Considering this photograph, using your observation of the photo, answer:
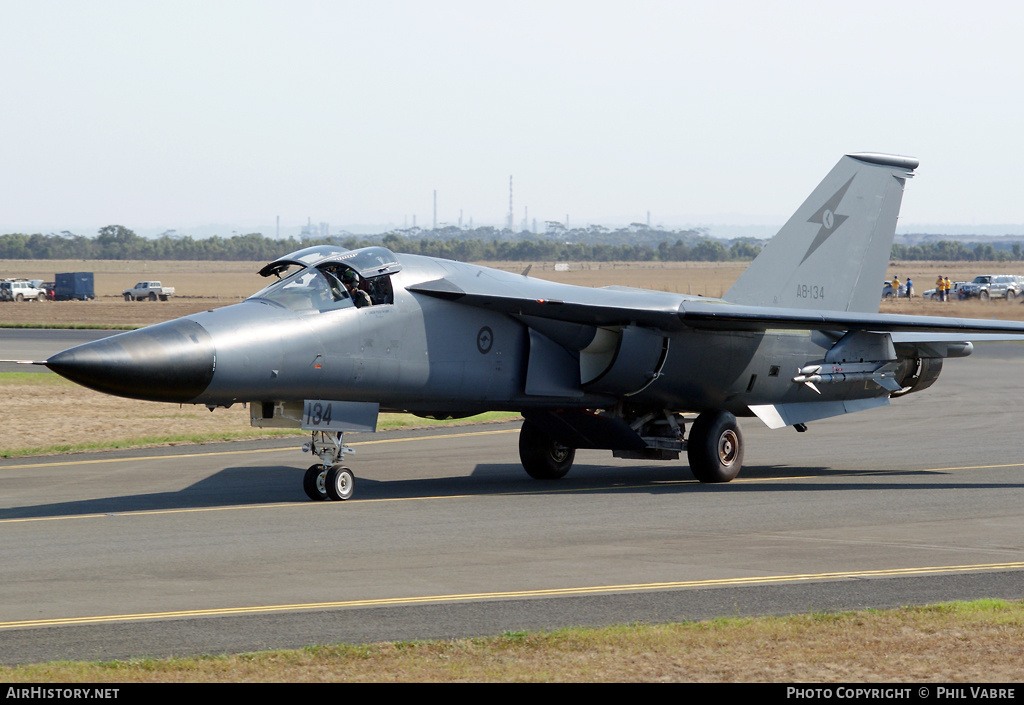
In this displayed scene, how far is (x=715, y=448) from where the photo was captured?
18359mm

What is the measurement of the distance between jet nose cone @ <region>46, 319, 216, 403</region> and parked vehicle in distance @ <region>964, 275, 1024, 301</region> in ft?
254

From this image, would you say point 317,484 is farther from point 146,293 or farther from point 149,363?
point 146,293

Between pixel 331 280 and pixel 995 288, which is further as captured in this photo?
pixel 995 288

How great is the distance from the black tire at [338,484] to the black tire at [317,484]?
2.3 inches

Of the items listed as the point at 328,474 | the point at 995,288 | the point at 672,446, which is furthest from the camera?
the point at 995,288

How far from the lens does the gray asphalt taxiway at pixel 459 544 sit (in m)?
9.20

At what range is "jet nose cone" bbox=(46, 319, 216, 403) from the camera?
12680 millimetres

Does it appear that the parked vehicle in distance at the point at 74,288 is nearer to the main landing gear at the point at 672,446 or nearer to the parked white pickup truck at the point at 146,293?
the parked white pickup truck at the point at 146,293

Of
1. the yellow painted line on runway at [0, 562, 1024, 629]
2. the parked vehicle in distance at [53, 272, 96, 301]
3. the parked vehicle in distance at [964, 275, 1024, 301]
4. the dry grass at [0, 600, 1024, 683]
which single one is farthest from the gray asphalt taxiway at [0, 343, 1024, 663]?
the parked vehicle in distance at [53, 272, 96, 301]

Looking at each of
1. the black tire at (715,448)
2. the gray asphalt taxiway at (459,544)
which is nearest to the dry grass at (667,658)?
the gray asphalt taxiway at (459,544)

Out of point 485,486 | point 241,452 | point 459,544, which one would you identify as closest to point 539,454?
point 485,486

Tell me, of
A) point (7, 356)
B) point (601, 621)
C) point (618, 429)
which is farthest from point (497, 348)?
point (7, 356)

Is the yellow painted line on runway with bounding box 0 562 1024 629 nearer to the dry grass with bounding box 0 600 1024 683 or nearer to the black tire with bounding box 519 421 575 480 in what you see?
the dry grass with bounding box 0 600 1024 683

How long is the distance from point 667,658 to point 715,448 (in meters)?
10.8
